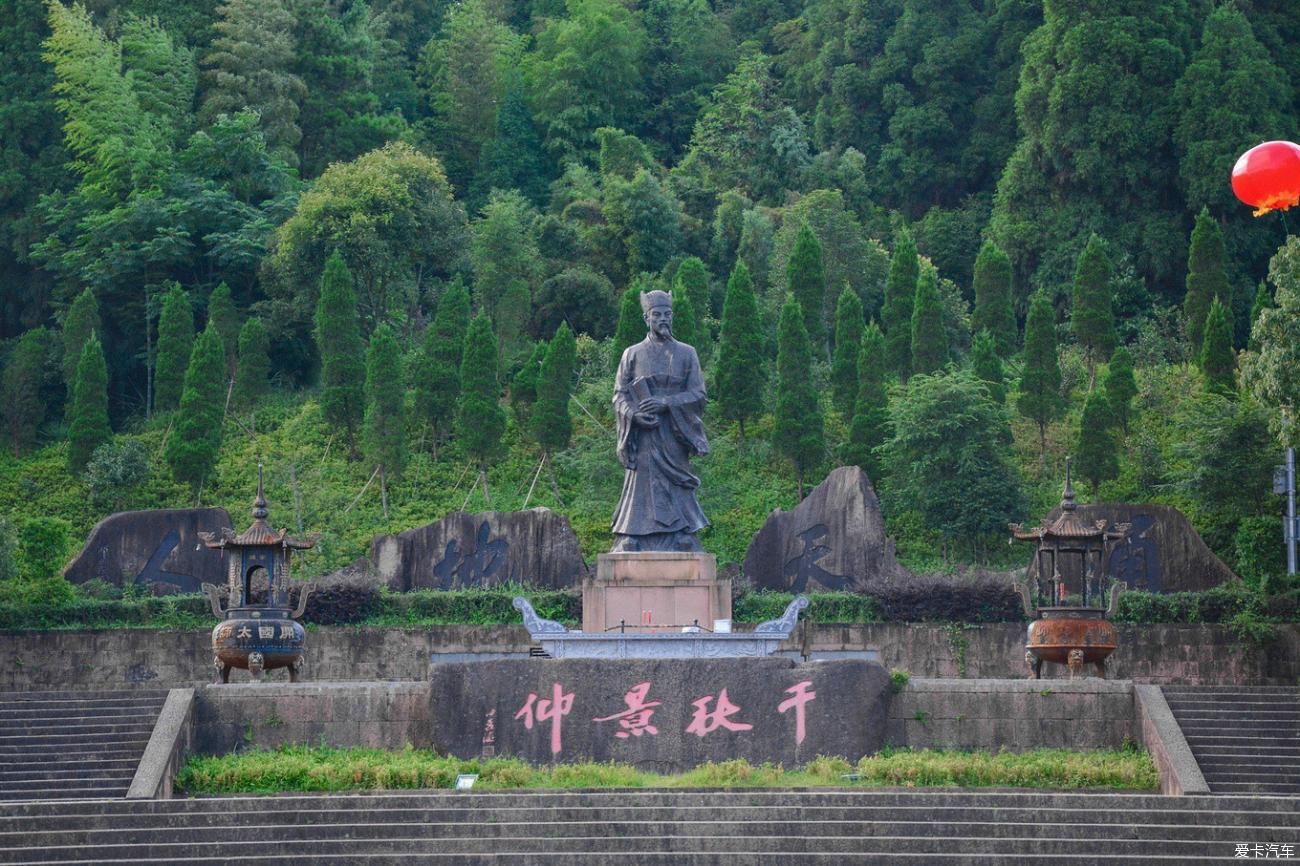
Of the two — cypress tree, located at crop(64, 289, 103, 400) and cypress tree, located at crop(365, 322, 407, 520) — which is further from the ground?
cypress tree, located at crop(64, 289, 103, 400)

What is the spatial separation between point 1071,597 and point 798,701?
399cm

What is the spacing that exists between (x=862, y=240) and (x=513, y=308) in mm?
6605

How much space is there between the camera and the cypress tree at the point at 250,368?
34594mm

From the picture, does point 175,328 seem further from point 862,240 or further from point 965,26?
point 965,26

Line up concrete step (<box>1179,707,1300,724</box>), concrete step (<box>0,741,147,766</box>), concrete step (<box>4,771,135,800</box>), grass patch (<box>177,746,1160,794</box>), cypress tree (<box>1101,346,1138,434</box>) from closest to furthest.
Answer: grass patch (<box>177,746,1160,794</box>)
concrete step (<box>4,771,135,800</box>)
concrete step (<box>0,741,147,766</box>)
concrete step (<box>1179,707,1300,724</box>)
cypress tree (<box>1101,346,1138,434</box>)

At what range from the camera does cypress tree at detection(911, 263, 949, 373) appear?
3234 centimetres

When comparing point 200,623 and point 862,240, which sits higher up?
point 862,240

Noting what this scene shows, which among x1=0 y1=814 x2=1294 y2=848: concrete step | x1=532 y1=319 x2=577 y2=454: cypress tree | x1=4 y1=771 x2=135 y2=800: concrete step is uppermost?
x1=532 y1=319 x2=577 y2=454: cypress tree

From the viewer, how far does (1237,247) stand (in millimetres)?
38750

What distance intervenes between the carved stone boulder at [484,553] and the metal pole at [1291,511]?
8453mm

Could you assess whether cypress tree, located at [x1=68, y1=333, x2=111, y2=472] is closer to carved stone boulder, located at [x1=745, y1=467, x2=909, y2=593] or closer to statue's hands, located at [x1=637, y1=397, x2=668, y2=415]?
carved stone boulder, located at [x1=745, y1=467, x2=909, y2=593]

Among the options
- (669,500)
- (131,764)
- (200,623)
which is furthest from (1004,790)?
(200,623)

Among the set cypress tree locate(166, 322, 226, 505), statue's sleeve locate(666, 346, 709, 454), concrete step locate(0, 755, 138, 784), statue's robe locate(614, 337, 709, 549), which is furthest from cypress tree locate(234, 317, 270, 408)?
concrete step locate(0, 755, 138, 784)

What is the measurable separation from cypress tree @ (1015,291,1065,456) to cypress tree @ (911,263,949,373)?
1221 millimetres
